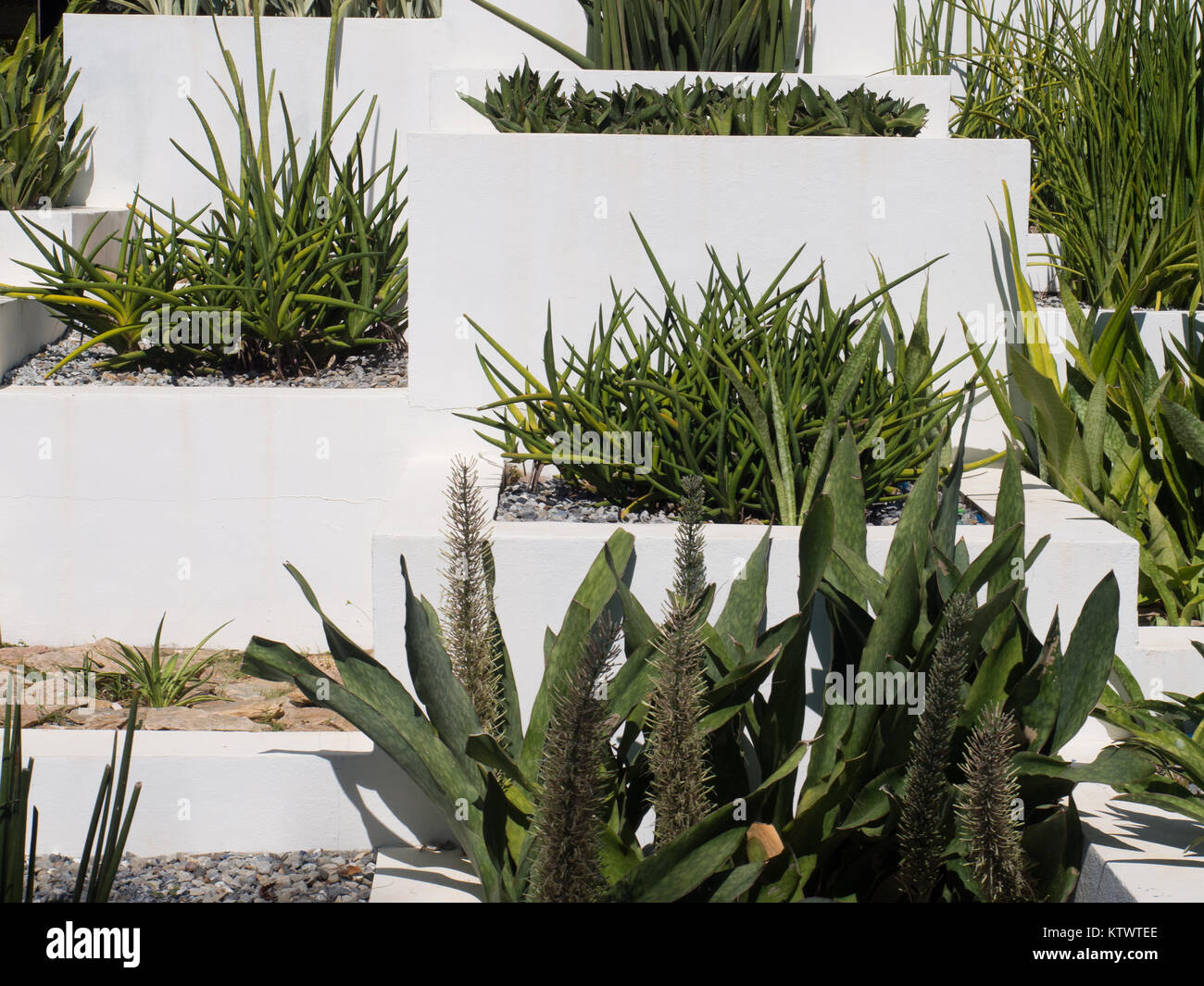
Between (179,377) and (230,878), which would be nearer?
(230,878)

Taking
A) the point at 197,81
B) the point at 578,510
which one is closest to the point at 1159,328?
the point at 578,510

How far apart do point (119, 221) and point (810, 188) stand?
3.02 m

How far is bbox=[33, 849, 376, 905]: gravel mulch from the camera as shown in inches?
87.4

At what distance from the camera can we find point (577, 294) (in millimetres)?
3426

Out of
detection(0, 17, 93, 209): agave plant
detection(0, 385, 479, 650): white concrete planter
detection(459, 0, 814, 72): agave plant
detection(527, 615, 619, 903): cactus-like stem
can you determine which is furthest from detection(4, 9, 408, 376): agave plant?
detection(527, 615, 619, 903): cactus-like stem

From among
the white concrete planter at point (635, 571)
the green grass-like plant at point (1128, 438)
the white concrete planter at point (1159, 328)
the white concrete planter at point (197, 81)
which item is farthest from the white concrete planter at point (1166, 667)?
the white concrete planter at point (197, 81)

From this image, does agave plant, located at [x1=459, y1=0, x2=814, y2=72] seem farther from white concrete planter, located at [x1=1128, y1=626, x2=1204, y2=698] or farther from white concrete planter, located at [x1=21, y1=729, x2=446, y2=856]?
white concrete planter, located at [x1=21, y1=729, x2=446, y2=856]

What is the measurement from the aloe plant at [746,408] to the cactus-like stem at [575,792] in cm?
109

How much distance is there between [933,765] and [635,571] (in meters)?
0.93

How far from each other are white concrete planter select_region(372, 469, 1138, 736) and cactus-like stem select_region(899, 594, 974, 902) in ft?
2.20

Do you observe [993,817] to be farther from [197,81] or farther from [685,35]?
[197,81]

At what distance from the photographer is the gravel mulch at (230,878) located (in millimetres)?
2221

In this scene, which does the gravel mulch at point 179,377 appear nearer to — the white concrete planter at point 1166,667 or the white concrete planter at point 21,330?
the white concrete planter at point 21,330

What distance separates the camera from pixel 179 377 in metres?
3.89
